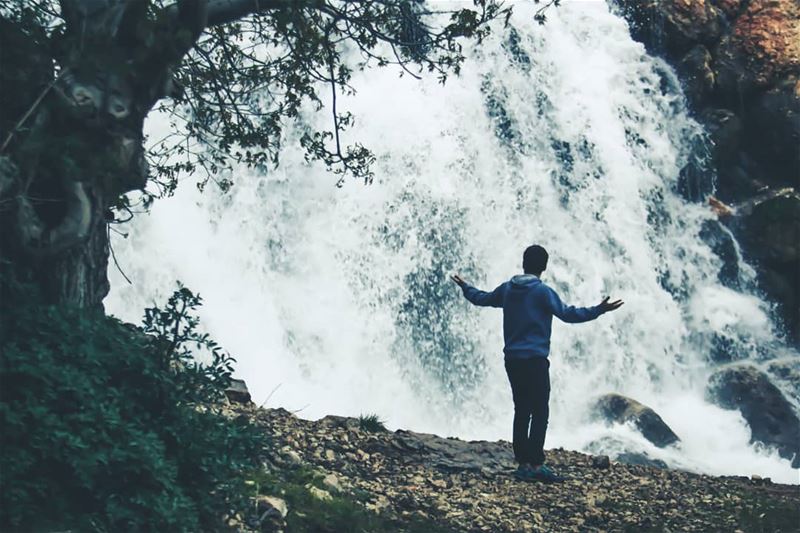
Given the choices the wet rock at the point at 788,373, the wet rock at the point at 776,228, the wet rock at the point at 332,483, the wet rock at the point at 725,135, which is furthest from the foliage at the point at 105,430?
the wet rock at the point at 725,135

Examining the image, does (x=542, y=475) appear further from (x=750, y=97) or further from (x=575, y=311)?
(x=750, y=97)

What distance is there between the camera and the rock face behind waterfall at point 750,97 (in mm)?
21516

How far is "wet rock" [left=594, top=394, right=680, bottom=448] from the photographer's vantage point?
16.3m

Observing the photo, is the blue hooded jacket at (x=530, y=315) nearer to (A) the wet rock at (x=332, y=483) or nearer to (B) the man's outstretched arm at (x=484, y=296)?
(B) the man's outstretched arm at (x=484, y=296)

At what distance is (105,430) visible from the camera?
211 inches

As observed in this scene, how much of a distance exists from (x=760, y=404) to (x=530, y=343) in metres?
12.1

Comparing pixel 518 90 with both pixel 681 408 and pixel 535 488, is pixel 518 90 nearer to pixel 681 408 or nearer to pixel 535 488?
pixel 681 408

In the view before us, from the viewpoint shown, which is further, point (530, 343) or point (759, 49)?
point (759, 49)

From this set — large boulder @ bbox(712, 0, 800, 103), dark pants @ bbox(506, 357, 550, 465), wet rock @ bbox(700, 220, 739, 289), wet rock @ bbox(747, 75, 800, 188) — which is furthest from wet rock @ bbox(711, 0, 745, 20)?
dark pants @ bbox(506, 357, 550, 465)

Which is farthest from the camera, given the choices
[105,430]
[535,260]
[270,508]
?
[535,260]

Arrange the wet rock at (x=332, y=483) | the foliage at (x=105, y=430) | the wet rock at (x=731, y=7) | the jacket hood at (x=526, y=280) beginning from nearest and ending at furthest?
the foliage at (x=105, y=430) < the wet rock at (x=332, y=483) < the jacket hood at (x=526, y=280) < the wet rock at (x=731, y=7)

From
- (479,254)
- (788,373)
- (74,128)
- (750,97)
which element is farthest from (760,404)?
(74,128)

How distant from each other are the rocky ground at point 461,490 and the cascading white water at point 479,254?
6.27 meters

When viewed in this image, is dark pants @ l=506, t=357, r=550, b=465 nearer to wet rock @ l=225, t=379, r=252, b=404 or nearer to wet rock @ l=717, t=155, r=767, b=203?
wet rock @ l=225, t=379, r=252, b=404
